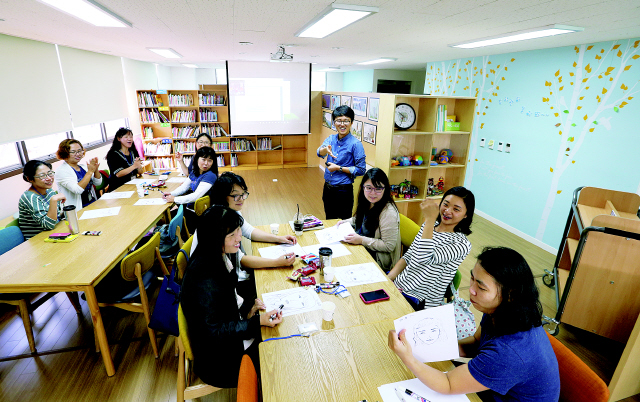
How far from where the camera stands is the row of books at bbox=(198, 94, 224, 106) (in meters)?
7.52

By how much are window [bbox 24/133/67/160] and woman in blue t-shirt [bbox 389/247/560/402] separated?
6174mm

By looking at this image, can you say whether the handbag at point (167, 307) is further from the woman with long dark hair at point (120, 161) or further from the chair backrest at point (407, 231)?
the woman with long dark hair at point (120, 161)

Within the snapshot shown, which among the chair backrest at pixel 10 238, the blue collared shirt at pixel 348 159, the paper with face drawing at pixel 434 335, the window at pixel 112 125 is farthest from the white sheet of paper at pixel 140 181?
the paper with face drawing at pixel 434 335

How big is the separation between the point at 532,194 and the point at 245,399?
4.85 meters

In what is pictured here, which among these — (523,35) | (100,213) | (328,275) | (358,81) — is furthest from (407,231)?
(358,81)

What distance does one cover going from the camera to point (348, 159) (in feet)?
12.5

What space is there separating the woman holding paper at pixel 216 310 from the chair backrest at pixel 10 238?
2047mm

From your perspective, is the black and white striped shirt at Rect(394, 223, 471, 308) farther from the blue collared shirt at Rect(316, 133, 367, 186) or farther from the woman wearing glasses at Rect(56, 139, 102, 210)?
the woman wearing glasses at Rect(56, 139, 102, 210)

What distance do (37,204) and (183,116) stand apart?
5109 millimetres

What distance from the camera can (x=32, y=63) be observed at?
4.62 metres

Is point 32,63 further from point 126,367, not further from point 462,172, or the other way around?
point 462,172

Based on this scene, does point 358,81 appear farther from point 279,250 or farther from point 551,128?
point 279,250

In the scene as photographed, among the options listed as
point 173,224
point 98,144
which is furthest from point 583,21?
point 98,144

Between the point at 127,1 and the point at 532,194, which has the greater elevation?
the point at 127,1
